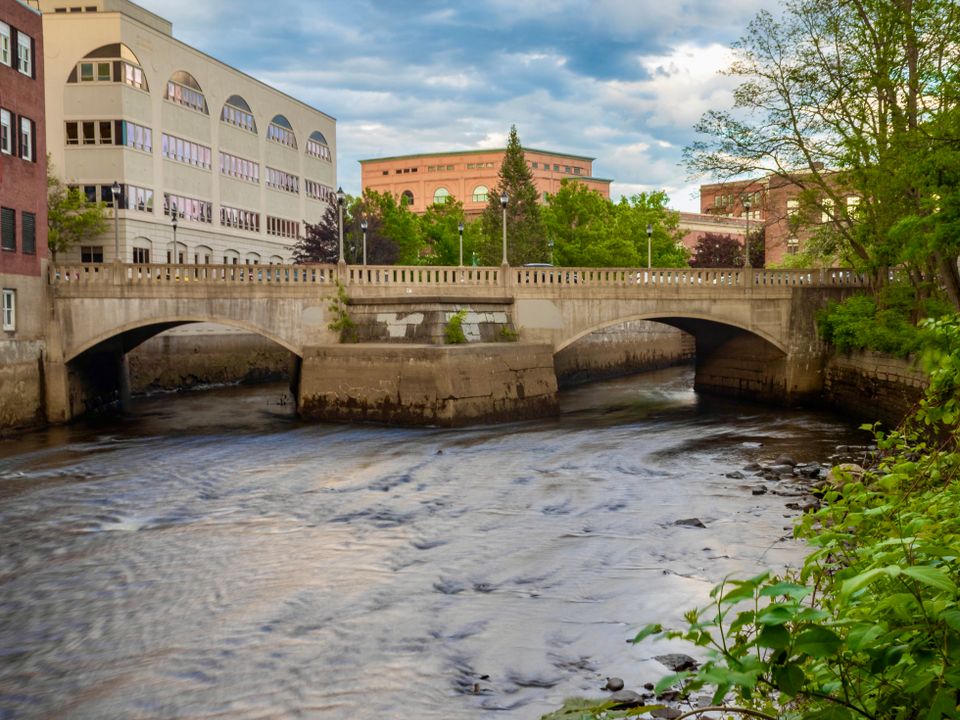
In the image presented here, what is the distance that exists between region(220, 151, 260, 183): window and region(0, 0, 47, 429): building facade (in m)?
28.0

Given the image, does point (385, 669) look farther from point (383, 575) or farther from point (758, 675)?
point (758, 675)

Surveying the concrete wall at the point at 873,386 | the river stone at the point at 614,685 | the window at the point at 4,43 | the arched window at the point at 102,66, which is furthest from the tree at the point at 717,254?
the river stone at the point at 614,685

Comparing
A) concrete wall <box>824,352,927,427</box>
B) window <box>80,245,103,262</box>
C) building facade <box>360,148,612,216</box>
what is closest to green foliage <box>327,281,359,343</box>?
concrete wall <box>824,352,927,427</box>

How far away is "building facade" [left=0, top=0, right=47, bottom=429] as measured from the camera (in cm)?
2814

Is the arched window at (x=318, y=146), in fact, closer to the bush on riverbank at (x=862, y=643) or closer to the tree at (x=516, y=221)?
the tree at (x=516, y=221)

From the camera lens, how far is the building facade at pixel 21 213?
1108 inches

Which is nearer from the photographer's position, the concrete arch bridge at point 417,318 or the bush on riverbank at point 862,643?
the bush on riverbank at point 862,643

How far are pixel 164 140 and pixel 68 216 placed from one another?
843cm

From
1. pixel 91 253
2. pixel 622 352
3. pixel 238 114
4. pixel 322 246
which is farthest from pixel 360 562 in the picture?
pixel 238 114

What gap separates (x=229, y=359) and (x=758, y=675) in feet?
147

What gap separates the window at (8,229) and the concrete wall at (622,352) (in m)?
24.3

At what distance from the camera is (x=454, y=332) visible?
3095 centimetres

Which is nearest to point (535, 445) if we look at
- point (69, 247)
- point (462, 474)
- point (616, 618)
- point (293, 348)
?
point (462, 474)

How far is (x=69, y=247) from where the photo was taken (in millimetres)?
47469
